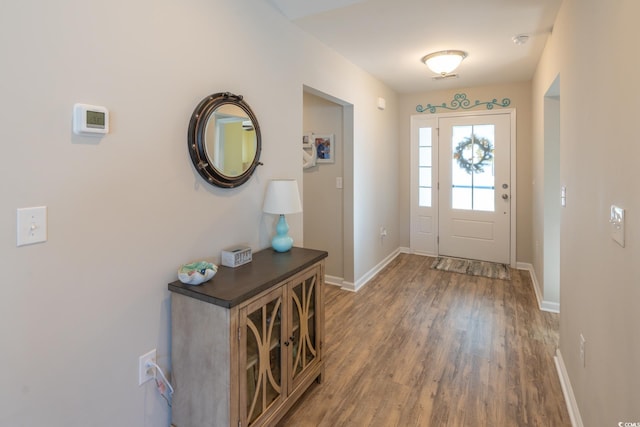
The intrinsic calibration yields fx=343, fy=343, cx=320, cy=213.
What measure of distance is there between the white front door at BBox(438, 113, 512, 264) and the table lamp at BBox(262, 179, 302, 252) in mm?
3362

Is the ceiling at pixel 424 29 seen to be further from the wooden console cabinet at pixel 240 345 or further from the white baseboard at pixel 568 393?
the white baseboard at pixel 568 393

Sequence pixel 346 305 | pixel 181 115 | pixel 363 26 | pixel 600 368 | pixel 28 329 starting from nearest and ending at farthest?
pixel 28 329, pixel 600 368, pixel 181 115, pixel 363 26, pixel 346 305

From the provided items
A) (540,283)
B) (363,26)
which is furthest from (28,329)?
(540,283)

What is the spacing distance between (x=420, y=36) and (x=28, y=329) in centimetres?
310

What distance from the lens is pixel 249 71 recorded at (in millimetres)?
2127

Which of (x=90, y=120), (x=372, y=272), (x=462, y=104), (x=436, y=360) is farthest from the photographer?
(x=462, y=104)

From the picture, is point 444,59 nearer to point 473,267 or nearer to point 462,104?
point 462,104

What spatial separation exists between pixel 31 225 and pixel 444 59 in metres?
3.34

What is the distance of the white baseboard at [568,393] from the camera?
5.74 feet

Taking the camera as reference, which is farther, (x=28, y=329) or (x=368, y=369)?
(x=368, y=369)

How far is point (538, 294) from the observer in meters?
3.48

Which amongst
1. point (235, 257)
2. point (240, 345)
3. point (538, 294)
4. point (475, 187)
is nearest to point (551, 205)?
point (538, 294)

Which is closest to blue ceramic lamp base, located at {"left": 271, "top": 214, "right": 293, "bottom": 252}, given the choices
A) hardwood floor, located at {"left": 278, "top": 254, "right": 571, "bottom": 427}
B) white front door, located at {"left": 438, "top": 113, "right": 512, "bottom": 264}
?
hardwood floor, located at {"left": 278, "top": 254, "right": 571, "bottom": 427}

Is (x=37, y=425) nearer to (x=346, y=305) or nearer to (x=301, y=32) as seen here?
(x=346, y=305)
